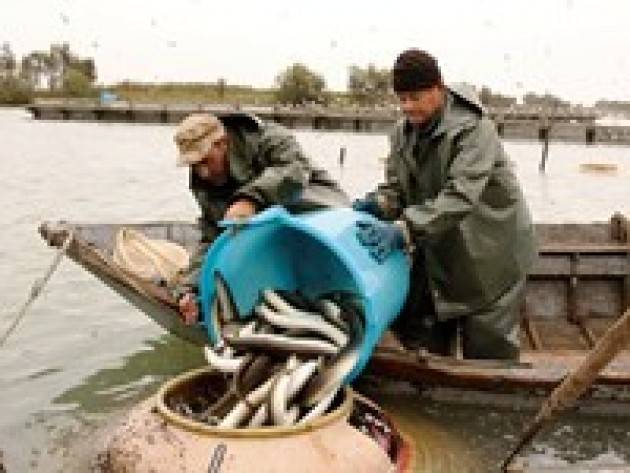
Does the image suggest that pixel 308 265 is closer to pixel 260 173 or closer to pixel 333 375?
pixel 260 173

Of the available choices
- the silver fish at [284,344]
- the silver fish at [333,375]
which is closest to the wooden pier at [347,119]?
the silver fish at [333,375]

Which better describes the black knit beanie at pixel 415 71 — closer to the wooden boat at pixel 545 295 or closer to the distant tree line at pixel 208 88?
the wooden boat at pixel 545 295

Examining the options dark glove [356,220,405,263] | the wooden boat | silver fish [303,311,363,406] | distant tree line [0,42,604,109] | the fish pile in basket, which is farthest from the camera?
distant tree line [0,42,604,109]

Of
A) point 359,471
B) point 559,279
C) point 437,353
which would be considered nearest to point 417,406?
point 437,353

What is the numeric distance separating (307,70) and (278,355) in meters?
96.7

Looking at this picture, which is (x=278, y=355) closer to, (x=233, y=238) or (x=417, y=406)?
(x=233, y=238)

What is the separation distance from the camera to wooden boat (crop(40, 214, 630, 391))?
745 cm

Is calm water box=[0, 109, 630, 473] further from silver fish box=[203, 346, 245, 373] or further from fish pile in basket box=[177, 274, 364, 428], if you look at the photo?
silver fish box=[203, 346, 245, 373]

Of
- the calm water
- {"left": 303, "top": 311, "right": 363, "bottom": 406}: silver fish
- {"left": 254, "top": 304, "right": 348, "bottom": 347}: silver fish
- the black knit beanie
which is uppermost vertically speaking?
the black knit beanie

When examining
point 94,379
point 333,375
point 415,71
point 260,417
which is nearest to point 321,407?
point 333,375

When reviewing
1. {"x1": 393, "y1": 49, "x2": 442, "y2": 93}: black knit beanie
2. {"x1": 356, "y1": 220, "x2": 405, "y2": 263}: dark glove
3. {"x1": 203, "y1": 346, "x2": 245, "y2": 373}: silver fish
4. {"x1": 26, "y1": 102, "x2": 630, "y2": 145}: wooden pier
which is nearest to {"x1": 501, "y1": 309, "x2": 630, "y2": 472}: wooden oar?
{"x1": 356, "y1": 220, "x2": 405, "y2": 263}: dark glove

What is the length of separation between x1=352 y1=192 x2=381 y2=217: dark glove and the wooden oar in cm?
225

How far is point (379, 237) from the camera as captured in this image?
6.96 meters

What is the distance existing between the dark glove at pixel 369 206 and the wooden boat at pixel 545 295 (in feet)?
3.47
